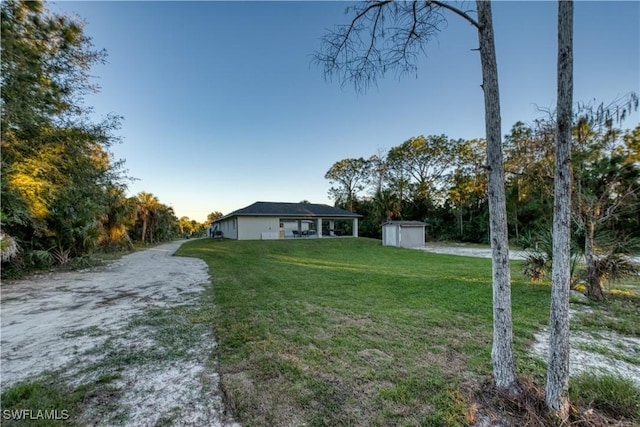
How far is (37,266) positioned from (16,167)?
207 inches

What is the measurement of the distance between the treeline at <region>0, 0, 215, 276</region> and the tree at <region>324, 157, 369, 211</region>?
26718 mm

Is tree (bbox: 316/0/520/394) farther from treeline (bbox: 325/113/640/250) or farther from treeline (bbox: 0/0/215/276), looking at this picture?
treeline (bbox: 0/0/215/276)

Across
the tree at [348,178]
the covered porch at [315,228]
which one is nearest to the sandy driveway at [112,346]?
the covered porch at [315,228]

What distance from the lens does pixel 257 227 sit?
22.0m

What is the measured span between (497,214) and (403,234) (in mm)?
18383

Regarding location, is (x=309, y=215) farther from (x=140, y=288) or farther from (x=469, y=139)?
(x=469, y=139)

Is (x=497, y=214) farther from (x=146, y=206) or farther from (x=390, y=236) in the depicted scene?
(x=146, y=206)

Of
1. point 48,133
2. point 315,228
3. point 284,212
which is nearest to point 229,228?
point 284,212

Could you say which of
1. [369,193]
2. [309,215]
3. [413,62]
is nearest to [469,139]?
[369,193]

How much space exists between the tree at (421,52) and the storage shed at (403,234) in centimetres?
1778

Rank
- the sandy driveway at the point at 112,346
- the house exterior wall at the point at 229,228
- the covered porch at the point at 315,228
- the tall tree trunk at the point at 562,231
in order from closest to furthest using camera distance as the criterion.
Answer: the tall tree trunk at the point at 562,231
the sandy driveway at the point at 112,346
the house exterior wall at the point at 229,228
the covered porch at the point at 315,228

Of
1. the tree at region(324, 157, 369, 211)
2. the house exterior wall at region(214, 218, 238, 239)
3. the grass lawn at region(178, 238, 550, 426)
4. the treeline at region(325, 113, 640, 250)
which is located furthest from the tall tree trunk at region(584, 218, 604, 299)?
the tree at region(324, 157, 369, 211)

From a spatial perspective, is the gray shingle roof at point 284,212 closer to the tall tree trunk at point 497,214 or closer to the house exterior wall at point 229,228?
the house exterior wall at point 229,228

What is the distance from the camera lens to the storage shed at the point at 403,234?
1967 cm
